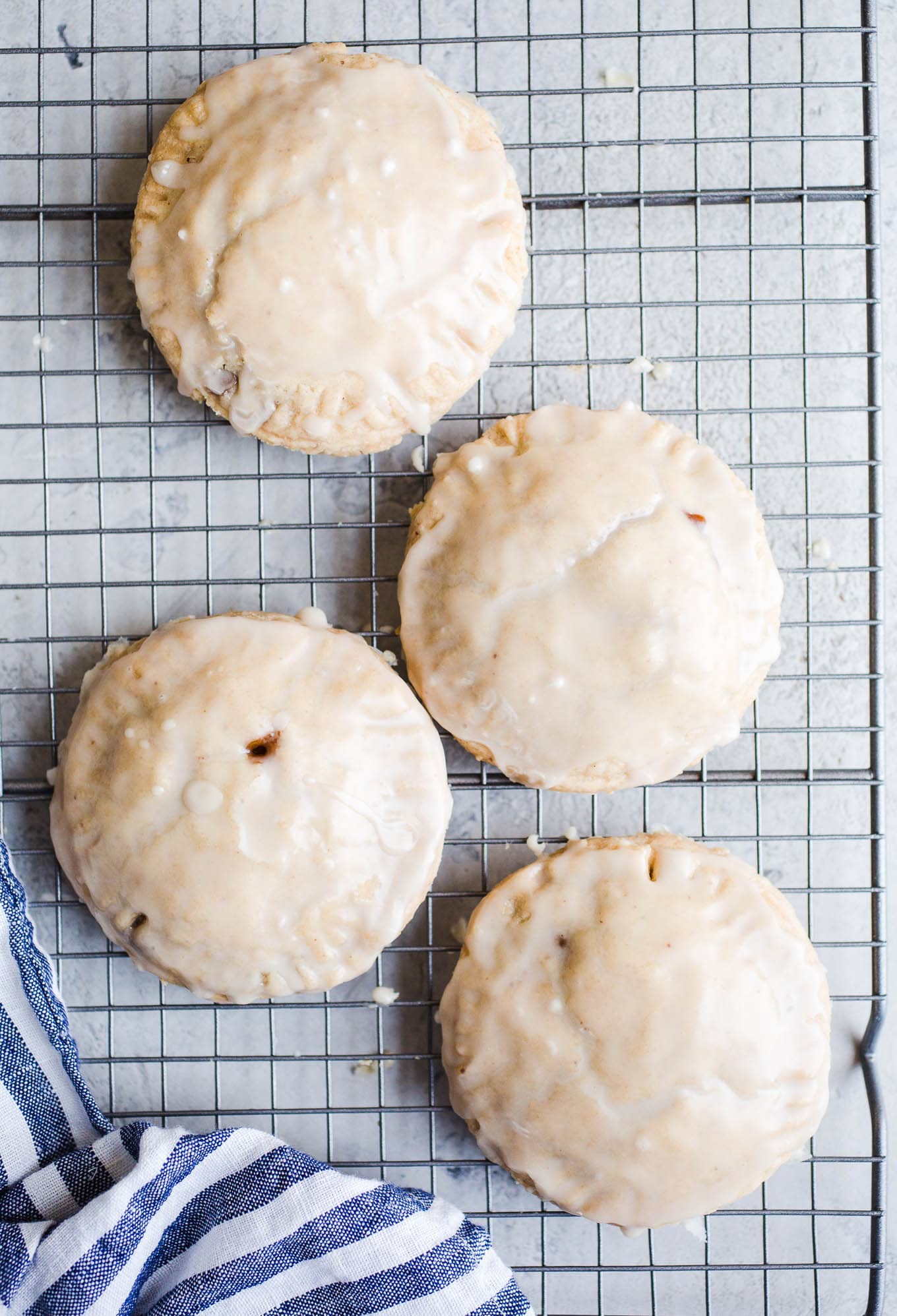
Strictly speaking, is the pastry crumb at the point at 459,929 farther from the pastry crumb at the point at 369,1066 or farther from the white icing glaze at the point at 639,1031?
the pastry crumb at the point at 369,1066

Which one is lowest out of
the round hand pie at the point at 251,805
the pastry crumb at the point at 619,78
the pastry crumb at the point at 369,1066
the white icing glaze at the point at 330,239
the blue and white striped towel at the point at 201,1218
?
the blue and white striped towel at the point at 201,1218

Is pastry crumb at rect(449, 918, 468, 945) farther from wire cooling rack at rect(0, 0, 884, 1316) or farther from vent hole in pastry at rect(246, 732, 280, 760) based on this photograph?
vent hole in pastry at rect(246, 732, 280, 760)

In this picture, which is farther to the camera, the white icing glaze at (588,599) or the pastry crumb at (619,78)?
the pastry crumb at (619,78)

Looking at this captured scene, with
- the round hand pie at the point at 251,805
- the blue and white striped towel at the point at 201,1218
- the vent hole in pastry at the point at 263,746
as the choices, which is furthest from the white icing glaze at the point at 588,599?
the blue and white striped towel at the point at 201,1218

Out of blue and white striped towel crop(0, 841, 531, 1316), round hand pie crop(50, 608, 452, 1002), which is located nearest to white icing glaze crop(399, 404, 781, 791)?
round hand pie crop(50, 608, 452, 1002)

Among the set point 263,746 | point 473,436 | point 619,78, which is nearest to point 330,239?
point 473,436

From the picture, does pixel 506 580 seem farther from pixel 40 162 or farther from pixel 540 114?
pixel 40 162
